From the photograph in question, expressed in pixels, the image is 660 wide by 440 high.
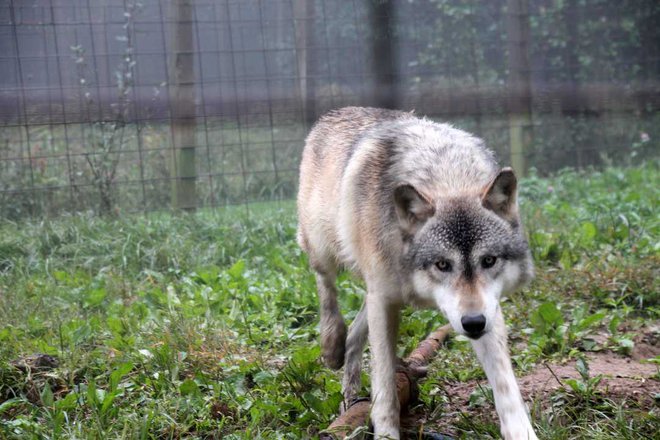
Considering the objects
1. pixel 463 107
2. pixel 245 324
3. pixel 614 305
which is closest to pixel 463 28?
pixel 463 107

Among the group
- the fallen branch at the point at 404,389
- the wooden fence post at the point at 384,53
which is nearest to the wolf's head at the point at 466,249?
the fallen branch at the point at 404,389

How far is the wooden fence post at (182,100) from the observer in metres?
7.46

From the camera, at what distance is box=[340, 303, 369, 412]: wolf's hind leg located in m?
4.08

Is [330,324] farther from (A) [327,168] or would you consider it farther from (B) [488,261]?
(B) [488,261]

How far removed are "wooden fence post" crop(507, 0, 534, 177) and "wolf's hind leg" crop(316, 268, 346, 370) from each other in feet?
14.5

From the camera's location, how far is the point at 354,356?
167 inches

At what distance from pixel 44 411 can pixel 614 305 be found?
3407mm

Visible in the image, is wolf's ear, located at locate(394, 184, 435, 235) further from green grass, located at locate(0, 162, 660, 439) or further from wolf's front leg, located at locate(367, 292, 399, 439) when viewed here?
green grass, located at locate(0, 162, 660, 439)

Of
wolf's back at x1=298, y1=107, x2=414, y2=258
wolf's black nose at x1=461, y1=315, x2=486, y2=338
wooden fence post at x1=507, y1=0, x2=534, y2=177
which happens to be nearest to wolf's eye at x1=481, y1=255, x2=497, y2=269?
wolf's black nose at x1=461, y1=315, x2=486, y2=338

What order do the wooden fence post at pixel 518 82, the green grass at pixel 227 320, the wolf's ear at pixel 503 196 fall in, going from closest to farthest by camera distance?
the wolf's ear at pixel 503 196
the green grass at pixel 227 320
the wooden fence post at pixel 518 82

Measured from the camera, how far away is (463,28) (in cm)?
859

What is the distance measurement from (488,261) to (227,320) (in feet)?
6.89

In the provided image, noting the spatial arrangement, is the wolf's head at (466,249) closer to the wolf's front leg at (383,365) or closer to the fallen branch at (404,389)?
the wolf's front leg at (383,365)

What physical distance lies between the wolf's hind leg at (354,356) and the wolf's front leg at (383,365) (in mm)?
393
